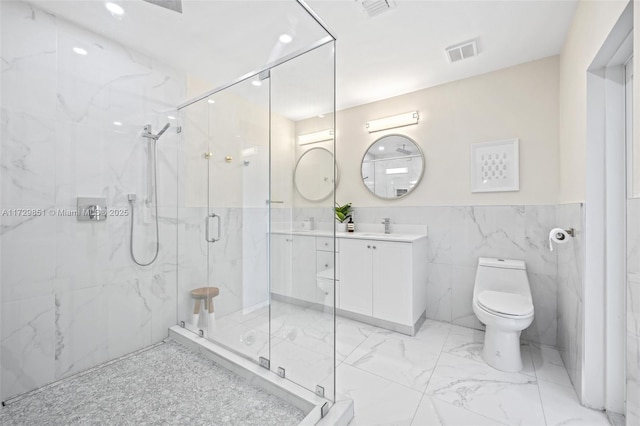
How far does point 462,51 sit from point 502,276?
6.04 feet

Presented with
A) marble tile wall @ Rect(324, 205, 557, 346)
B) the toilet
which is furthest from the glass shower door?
the toilet

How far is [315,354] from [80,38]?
2.40 metres

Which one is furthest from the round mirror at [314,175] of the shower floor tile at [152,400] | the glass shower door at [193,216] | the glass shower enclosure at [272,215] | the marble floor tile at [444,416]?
the marble floor tile at [444,416]

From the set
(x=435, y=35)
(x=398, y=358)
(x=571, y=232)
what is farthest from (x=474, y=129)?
A: (x=398, y=358)

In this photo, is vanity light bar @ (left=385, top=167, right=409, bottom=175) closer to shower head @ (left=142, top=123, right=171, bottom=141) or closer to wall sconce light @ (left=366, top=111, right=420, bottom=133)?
wall sconce light @ (left=366, top=111, right=420, bottom=133)

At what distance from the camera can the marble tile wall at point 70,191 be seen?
1477mm

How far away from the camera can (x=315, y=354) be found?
1.60m

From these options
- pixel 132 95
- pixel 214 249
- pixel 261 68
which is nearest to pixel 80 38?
pixel 132 95

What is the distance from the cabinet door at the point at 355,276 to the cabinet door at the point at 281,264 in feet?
3.50

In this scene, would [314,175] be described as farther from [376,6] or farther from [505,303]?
[505,303]

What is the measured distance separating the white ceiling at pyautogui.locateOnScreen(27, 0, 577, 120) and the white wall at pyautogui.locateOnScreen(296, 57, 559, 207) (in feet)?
0.61

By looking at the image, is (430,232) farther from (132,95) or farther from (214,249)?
(132,95)

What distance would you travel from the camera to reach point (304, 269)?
5.43 ft

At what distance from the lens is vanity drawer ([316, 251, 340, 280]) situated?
161cm
